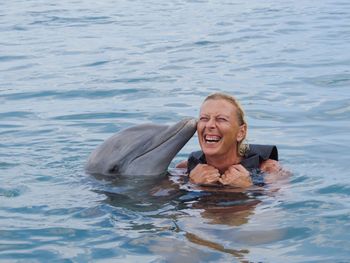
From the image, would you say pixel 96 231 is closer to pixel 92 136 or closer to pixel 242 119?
pixel 242 119

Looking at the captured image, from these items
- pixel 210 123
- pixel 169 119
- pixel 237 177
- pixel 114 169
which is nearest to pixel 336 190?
pixel 237 177

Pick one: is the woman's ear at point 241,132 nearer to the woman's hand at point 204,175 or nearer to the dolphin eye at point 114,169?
the woman's hand at point 204,175

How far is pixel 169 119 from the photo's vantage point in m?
12.6

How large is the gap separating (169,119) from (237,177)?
4130 millimetres

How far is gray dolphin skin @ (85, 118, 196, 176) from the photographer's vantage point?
352 inches

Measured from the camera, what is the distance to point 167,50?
62.2 ft

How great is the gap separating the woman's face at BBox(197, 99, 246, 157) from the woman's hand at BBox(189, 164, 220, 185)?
193 mm

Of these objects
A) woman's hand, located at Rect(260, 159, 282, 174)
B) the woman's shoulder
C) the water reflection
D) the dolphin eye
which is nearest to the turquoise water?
the water reflection

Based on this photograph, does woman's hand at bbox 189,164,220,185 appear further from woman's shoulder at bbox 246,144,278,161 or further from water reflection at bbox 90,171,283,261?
woman's shoulder at bbox 246,144,278,161

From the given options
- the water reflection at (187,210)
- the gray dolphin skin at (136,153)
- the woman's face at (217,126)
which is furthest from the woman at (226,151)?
the gray dolphin skin at (136,153)

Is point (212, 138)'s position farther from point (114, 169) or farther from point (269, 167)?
point (114, 169)

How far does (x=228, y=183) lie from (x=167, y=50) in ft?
34.7

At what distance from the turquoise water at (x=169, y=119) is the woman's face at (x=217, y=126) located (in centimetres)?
49

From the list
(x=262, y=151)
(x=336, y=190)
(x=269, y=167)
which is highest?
(x=262, y=151)
